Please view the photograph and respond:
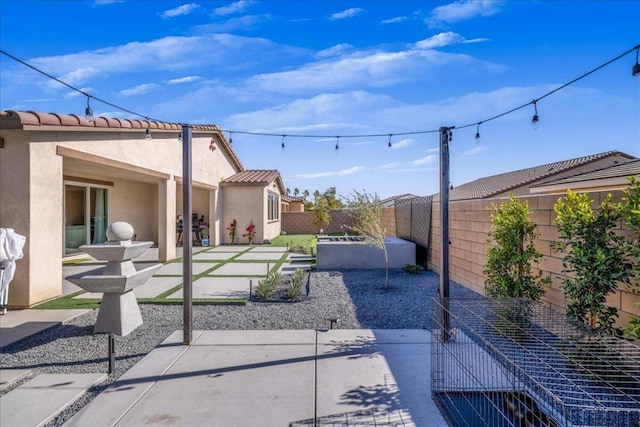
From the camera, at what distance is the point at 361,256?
1109 cm

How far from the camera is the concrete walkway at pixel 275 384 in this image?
3109 mm

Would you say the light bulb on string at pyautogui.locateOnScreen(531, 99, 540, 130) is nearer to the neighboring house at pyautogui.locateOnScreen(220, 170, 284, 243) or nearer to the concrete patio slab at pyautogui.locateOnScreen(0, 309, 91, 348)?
the concrete patio slab at pyautogui.locateOnScreen(0, 309, 91, 348)

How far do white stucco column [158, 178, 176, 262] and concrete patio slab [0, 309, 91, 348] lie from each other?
575cm

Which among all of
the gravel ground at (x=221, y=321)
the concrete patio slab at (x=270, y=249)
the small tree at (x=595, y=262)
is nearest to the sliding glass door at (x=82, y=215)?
the concrete patio slab at (x=270, y=249)

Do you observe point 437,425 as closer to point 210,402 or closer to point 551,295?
point 210,402

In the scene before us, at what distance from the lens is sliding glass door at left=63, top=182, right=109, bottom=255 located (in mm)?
12586

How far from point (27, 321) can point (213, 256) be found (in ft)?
26.6

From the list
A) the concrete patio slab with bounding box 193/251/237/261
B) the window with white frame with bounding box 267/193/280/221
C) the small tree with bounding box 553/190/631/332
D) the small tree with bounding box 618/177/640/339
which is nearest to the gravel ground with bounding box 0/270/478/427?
the small tree with bounding box 553/190/631/332

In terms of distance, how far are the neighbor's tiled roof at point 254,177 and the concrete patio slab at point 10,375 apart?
1436 centimetres

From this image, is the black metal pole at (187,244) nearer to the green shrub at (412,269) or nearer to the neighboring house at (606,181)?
the green shrub at (412,269)

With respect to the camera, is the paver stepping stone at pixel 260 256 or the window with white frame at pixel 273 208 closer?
the paver stepping stone at pixel 260 256

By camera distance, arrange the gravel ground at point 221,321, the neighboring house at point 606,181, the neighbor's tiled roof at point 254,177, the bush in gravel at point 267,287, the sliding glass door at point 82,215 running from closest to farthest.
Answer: the gravel ground at point 221,321, the bush in gravel at point 267,287, the neighboring house at point 606,181, the sliding glass door at point 82,215, the neighbor's tiled roof at point 254,177

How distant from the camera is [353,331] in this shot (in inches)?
211

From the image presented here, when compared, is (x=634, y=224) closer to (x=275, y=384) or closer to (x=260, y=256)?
(x=275, y=384)
